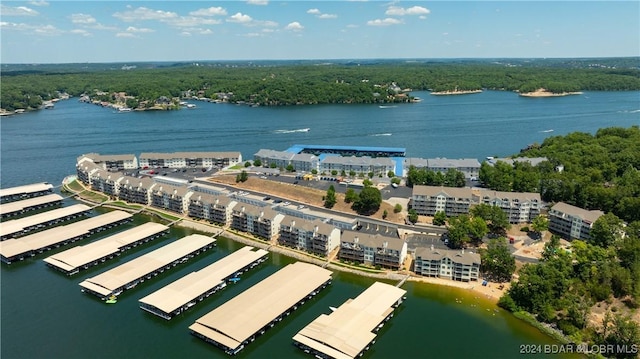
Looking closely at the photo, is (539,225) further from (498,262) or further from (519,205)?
(498,262)

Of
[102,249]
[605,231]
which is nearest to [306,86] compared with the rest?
[102,249]

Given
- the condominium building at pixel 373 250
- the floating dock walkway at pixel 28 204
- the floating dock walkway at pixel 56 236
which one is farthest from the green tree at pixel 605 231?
the floating dock walkway at pixel 28 204

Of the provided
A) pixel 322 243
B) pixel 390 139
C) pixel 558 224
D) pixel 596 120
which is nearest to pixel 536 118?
pixel 596 120

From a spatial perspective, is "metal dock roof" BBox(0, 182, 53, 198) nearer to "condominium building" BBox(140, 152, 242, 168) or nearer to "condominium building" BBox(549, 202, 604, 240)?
"condominium building" BBox(140, 152, 242, 168)

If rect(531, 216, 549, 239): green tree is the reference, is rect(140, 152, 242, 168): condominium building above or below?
above

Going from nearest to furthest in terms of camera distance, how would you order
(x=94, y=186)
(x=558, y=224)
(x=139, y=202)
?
(x=558, y=224), (x=139, y=202), (x=94, y=186)

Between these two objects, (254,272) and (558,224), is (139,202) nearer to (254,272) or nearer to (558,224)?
(254,272)

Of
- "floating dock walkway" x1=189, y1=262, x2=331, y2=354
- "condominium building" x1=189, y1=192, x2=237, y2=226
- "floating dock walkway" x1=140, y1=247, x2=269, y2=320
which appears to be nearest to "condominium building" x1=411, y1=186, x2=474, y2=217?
"floating dock walkway" x1=189, y1=262, x2=331, y2=354
